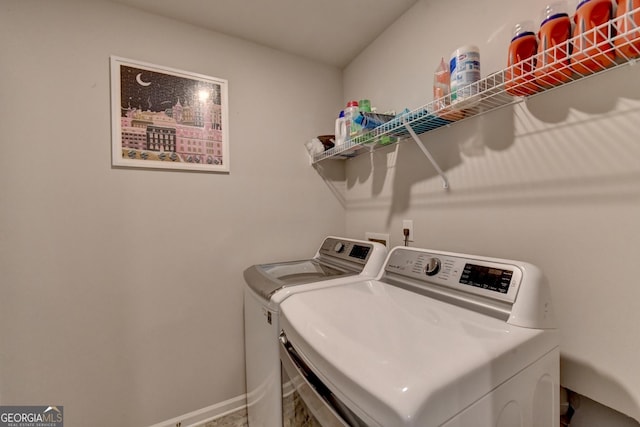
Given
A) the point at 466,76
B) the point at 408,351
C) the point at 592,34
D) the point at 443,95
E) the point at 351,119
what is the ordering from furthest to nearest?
1. the point at 351,119
2. the point at 443,95
3. the point at 466,76
4. the point at 592,34
5. the point at 408,351

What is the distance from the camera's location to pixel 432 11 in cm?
131

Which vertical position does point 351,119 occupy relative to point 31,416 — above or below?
above

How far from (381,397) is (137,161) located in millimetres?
1533

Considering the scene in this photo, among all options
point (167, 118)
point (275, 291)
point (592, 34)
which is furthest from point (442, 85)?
point (167, 118)

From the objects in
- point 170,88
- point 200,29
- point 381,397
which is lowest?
point 381,397

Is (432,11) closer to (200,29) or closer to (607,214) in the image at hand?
(607,214)

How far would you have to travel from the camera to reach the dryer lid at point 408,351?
47 cm

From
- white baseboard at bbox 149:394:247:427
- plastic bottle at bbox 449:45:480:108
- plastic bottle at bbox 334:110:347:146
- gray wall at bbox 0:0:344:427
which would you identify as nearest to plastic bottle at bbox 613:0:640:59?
plastic bottle at bbox 449:45:480:108

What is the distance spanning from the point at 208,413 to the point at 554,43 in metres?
2.26

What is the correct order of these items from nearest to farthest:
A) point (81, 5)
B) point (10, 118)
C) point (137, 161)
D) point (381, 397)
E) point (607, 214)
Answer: point (381, 397), point (607, 214), point (10, 118), point (81, 5), point (137, 161)

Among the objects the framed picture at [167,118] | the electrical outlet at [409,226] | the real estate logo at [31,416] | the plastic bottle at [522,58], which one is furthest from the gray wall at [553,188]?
the real estate logo at [31,416]

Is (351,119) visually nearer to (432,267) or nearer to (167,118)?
(432,267)

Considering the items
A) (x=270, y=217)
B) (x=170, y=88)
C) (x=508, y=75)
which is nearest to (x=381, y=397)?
(x=508, y=75)

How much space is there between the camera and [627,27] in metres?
0.62
